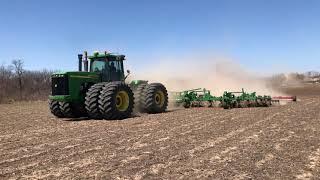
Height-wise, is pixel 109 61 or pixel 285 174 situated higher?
pixel 109 61

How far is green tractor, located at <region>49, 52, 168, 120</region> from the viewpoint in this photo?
57.2 feet

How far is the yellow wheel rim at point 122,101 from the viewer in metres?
18.4

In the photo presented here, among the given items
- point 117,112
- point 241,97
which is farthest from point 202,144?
point 241,97

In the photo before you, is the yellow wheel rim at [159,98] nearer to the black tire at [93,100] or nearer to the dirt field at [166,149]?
the black tire at [93,100]

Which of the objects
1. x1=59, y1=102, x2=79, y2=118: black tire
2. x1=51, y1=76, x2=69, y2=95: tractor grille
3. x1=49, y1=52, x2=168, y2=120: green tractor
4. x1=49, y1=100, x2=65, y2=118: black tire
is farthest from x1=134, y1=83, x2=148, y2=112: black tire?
x1=51, y1=76, x2=69, y2=95: tractor grille

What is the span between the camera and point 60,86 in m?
18.0

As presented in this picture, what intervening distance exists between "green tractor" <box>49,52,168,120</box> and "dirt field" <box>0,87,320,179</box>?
145 centimetres

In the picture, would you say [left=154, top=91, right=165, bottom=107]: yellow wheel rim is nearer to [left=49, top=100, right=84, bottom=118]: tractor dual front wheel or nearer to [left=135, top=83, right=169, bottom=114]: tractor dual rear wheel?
[left=135, top=83, right=169, bottom=114]: tractor dual rear wheel

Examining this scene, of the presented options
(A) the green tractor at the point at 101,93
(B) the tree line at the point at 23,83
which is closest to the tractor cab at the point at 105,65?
(A) the green tractor at the point at 101,93

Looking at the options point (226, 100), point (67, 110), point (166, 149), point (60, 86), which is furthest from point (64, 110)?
point (166, 149)

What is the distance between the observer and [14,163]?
9.19 meters

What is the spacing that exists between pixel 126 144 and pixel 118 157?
66.8 inches

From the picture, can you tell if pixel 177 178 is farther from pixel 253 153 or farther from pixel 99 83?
pixel 99 83

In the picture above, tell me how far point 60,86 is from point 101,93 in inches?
71.8
